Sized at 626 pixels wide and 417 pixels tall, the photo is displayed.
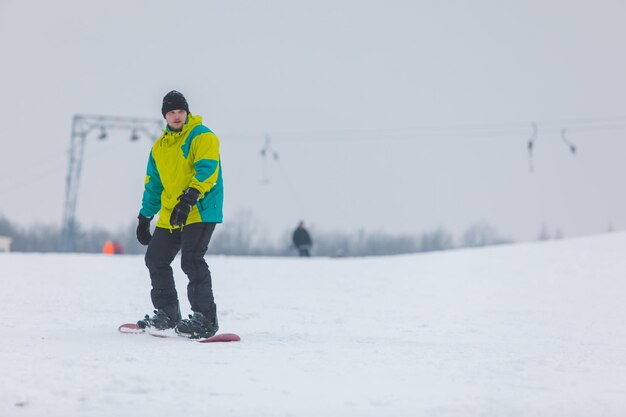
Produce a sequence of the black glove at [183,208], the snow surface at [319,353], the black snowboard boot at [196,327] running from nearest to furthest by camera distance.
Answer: the snow surface at [319,353] < the black glove at [183,208] < the black snowboard boot at [196,327]

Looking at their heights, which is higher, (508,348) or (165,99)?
(165,99)

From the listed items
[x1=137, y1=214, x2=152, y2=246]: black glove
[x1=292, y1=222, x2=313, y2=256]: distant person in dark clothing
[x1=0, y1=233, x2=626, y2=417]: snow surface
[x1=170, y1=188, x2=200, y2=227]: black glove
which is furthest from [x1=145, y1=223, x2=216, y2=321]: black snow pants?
[x1=292, y1=222, x2=313, y2=256]: distant person in dark clothing

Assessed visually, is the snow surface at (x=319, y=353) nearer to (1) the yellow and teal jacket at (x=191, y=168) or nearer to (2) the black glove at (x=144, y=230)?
(2) the black glove at (x=144, y=230)

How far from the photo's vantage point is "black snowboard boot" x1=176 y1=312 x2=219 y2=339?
17.7ft

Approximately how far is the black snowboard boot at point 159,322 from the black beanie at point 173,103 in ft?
4.80

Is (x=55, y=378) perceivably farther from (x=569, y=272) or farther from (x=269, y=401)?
(x=569, y=272)

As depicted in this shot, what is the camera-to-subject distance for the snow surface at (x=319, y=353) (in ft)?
11.8

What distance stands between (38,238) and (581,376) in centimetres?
10506

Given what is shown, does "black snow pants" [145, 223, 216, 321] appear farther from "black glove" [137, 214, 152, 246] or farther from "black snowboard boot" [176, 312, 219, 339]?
"black glove" [137, 214, 152, 246]

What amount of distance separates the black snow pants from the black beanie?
2.80 feet

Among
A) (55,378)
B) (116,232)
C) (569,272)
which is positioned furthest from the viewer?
(116,232)

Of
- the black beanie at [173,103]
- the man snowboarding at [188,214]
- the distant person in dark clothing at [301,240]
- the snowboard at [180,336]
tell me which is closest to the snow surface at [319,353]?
the snowboard at [180,336]

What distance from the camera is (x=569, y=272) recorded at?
1505cm

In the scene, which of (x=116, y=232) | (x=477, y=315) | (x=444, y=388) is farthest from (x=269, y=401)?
(x=116, y=232)
